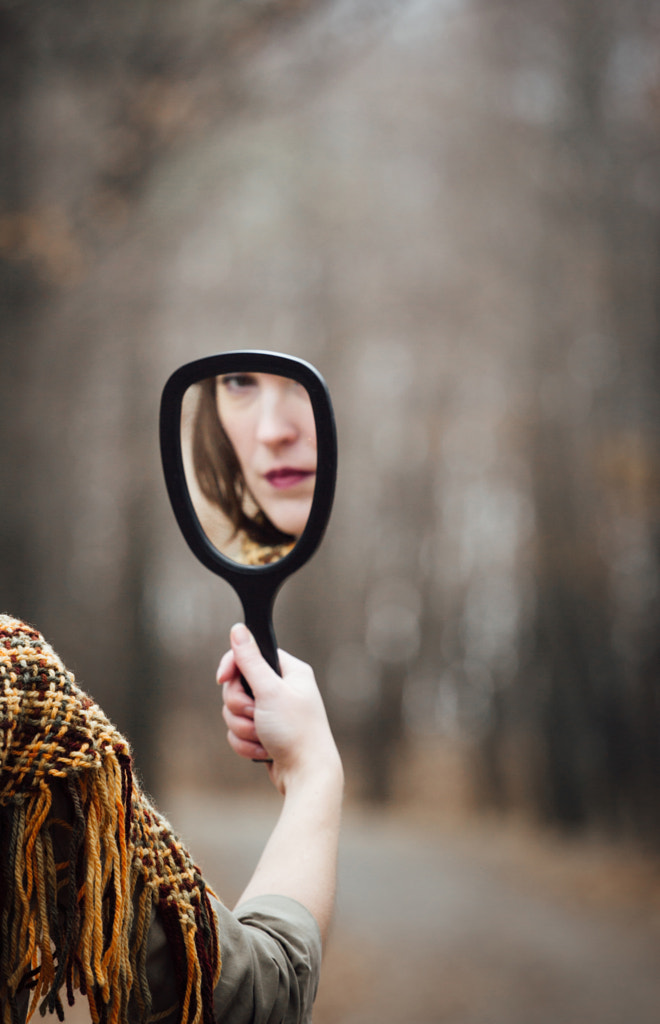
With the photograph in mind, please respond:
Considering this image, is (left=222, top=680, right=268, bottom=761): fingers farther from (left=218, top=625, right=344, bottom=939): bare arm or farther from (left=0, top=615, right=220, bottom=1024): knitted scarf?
(left=0, top=615, right=220, bottom=1024): knitted scarf

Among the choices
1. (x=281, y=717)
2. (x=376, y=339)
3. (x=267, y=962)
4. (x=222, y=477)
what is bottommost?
(x=267, y=962)

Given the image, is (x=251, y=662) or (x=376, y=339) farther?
(x=376, y=339)

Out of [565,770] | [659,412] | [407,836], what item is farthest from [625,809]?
[659,412]

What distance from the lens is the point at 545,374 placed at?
3.76 m

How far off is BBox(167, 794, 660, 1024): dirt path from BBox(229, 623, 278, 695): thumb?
2.39m

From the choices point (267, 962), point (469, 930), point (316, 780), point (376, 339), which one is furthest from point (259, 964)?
point (376, 339)

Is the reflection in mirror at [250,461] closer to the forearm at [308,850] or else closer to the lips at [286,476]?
the lips at [286,476]

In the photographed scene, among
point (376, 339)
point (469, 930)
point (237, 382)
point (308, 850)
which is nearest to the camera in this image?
point (308, 850)

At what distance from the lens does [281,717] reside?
59 cm

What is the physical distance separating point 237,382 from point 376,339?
3343 millimetres

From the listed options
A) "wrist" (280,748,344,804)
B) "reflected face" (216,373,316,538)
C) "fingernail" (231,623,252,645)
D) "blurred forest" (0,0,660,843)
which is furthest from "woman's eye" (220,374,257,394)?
"blurred forest" (0,0,660,843)

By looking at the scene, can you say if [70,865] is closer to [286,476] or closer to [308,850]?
[308,850]

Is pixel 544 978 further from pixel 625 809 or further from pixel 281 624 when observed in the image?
pixel 281 624

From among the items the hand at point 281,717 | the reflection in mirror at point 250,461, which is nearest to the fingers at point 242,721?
the hand at point 281,717
